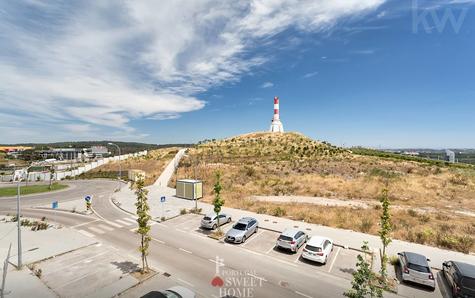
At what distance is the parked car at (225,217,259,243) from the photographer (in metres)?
21.2

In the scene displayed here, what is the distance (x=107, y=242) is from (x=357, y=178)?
45.1 metres

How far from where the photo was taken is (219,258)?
1844 centimetres

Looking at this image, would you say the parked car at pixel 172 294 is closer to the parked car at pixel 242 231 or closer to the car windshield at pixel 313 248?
the parked car at pixel 242 231

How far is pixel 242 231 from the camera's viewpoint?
71.6 ft

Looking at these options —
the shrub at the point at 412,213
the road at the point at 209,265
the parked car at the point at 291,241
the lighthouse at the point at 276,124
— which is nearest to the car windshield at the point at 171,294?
the road at the point at 209,265

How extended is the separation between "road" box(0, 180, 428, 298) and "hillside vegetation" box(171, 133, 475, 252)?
1078 centimetres

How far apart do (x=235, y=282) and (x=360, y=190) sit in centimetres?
3323

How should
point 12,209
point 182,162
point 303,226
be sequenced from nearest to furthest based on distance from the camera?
point 303,226
point 12,209
point 182,162

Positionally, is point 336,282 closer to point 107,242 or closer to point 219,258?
point 219,258

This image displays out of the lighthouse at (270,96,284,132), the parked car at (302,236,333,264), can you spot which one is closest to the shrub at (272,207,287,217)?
the parked car at (302,236,333,264)

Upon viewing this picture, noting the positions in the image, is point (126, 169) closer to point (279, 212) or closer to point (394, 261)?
point (279, 212)

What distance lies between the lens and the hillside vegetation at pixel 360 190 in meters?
24.9

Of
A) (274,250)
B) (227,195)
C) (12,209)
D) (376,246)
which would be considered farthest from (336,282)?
(12,209)

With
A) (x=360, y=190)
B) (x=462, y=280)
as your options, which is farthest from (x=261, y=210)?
(x=360, y=190)
